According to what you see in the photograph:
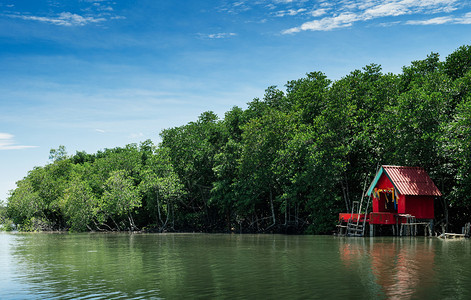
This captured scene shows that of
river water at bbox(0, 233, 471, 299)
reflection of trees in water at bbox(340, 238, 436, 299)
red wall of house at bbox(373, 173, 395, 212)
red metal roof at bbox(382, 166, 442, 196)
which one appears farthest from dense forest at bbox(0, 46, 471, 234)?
river water at bbox(0, 233, 471, 299)

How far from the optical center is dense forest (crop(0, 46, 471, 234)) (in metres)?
37.5

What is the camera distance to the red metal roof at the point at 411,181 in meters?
36.4

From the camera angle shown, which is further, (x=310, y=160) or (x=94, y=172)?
(x=94, y=172)

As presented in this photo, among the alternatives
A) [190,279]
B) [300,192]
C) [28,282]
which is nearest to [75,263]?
[28,282]

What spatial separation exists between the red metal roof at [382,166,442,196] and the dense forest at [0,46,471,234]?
107cm

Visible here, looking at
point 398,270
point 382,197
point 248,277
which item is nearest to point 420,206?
point 382,197

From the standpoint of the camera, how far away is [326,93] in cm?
4603

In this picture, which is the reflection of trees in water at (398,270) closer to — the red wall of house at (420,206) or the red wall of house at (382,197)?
the red wall of house at (420,206)

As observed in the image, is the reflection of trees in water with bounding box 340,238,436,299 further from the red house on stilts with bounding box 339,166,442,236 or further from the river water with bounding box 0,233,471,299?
the red house on stilts with bounding box 339,166,442,236

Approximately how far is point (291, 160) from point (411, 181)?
13312mm

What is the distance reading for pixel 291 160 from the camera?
46719mm

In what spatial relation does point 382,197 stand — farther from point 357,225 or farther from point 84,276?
point 84,276

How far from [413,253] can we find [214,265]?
36.1ft

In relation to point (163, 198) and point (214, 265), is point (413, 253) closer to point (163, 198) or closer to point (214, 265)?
point (214, 265)
